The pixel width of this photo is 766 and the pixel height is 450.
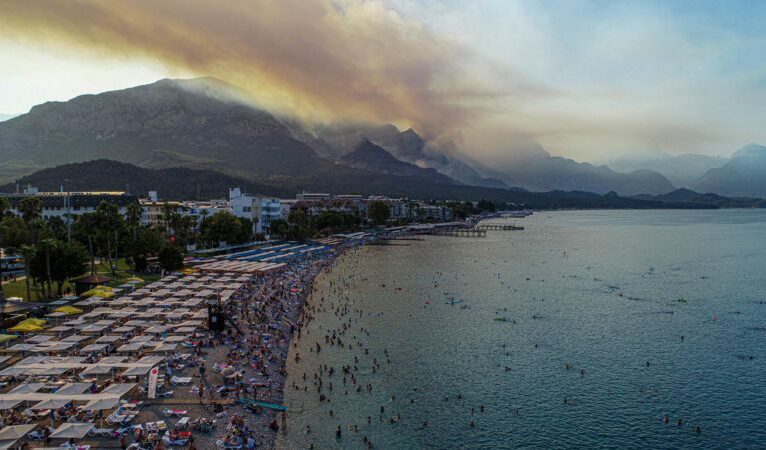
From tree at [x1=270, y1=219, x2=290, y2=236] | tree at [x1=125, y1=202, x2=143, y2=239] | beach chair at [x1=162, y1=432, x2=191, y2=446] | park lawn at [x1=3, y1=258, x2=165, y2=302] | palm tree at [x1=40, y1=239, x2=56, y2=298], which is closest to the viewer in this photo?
beach chair at [x1=162, y1=432, x2=191, y2=446]

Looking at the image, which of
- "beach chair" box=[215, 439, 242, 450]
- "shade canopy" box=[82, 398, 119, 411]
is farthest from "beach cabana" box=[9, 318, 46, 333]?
"beach chair" box=[215, 439, 242, 450]

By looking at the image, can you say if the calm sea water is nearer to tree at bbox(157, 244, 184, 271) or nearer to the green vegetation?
tree at bbox(157, 244, 184, 271)

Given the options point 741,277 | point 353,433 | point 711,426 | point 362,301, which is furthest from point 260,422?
point 741,277

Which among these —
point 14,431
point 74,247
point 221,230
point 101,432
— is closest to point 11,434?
point 14,431

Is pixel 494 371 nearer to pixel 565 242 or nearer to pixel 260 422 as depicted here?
pixel 260 422

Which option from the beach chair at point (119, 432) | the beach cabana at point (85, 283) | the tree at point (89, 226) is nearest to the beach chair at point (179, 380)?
the beach chair at point (119, 432)

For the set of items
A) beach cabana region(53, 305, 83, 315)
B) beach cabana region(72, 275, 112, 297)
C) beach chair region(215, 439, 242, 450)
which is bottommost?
beach chair region(215, 439, 242, 450)
